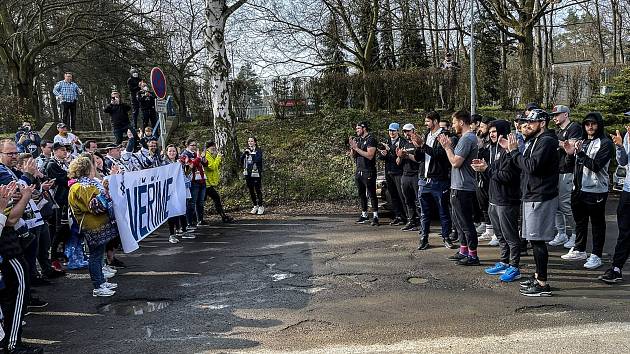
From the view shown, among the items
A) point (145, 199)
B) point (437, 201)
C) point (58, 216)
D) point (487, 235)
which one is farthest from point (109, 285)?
point (487, 235)

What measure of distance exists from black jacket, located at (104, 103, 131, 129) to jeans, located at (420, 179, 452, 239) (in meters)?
11.7

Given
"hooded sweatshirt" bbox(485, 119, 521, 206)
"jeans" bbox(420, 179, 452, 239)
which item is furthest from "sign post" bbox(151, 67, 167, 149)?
"hooded sweatshirt" bbox(485, 119, 521, 206)

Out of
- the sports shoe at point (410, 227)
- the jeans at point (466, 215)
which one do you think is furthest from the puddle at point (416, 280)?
the sports shoe at point (410, 227)

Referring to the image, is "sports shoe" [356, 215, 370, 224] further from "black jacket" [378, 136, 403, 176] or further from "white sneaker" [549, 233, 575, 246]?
"white sneaker" [549, 233, 575, 246]

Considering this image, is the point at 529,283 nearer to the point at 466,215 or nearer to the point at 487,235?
the point at 466,215

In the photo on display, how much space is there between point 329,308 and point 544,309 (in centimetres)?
228

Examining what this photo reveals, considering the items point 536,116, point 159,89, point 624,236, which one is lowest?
point 624,236

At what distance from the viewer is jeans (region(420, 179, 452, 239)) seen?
8.08 m

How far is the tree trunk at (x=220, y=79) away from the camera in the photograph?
47.1 feet

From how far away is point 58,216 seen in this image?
810 centimetres

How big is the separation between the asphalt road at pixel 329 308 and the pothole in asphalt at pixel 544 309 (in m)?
0.01

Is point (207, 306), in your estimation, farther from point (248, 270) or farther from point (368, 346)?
point (368, 346)

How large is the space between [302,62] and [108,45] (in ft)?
29.8

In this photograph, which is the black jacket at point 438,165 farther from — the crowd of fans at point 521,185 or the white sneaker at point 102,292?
the white sneaker at point 102,292
